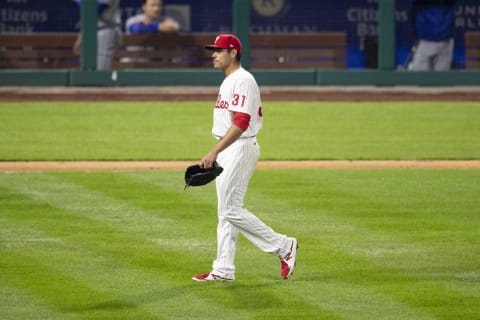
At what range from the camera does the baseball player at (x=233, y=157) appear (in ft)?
24.4

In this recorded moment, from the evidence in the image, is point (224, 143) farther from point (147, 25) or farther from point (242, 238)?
point (147, 25)

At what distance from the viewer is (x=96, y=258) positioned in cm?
838

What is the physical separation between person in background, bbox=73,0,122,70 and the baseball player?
1349 cm

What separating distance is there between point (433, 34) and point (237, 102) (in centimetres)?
1393

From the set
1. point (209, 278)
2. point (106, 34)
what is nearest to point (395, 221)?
Result: point (209, 278)

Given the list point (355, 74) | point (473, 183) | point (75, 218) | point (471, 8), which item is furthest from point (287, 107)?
point (75, 218)

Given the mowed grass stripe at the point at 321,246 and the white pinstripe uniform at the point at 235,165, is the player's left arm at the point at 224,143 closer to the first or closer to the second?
the white pinstripe uniform at the point at 235,165

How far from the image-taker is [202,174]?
746 centimetres

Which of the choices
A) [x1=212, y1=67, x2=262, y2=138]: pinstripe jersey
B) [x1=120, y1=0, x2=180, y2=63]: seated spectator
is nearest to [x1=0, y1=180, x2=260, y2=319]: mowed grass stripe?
[x1=212, y1=67, x2=262, y2=138]: pinstripe jersey

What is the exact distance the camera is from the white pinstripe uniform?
7.45m

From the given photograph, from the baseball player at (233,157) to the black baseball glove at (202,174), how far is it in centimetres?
6

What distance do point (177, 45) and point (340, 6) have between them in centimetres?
292

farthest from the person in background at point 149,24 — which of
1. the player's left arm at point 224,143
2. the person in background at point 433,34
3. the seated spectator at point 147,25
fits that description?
the player's left arm at point 224,143

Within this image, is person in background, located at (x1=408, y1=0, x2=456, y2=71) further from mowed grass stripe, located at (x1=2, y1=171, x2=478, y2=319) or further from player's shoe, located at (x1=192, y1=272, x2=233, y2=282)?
player's shoe, located at (x1=192, y1=272, x2=233, y2=282)
